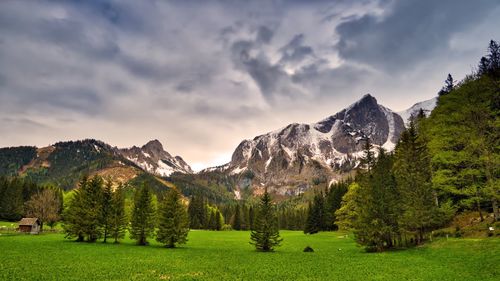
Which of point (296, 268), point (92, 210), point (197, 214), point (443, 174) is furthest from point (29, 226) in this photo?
point (443, 174)

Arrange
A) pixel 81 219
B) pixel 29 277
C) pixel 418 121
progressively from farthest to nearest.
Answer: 1. pixel 81 219
2. pixel 418 121
3. pixel 29 277

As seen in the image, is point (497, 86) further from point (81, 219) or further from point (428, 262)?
point (81, 219)

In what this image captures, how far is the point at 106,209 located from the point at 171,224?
17093mm

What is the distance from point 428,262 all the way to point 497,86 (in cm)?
2606

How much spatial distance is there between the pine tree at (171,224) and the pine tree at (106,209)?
13222 millimetres

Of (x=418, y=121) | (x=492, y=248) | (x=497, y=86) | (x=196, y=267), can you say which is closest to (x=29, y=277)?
(x=196, y=267)

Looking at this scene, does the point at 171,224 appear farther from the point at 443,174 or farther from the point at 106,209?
the point at 443,174

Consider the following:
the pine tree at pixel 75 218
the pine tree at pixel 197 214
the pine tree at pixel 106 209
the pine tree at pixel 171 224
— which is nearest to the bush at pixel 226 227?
the pine tree at pixel 197 214

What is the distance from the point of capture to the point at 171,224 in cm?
6000

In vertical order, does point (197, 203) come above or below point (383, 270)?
above

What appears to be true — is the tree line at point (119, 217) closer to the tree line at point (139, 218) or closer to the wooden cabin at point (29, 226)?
the tree line at point (139, 218)

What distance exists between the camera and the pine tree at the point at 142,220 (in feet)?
210

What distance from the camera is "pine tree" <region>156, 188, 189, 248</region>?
196 ft

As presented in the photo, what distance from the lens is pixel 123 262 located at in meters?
36.3
